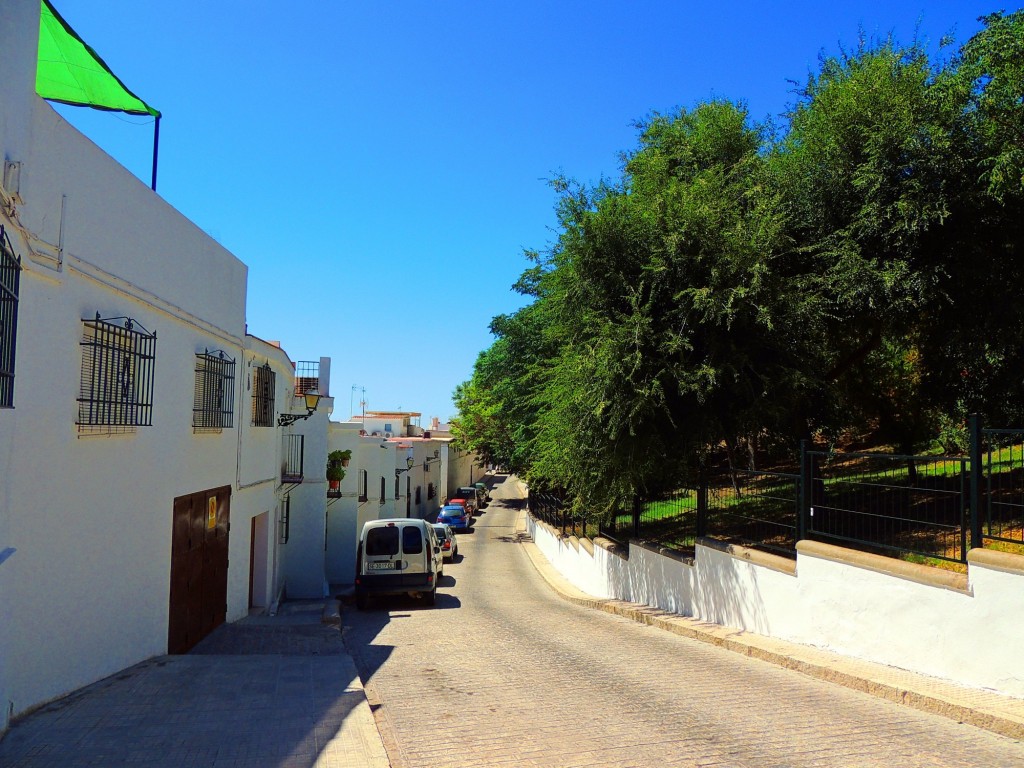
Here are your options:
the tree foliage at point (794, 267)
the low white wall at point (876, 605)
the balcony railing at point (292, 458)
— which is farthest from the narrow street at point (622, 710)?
the balcony railing at point (292, 458)

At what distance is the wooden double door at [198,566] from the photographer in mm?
9359

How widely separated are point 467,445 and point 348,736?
44.5 meters

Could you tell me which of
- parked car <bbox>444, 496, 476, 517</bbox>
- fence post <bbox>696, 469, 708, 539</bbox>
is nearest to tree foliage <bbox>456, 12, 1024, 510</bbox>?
fence post <bbox>696, 469, 708, 539</bbox>

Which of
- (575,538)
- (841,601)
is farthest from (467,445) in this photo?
→ (841,601)

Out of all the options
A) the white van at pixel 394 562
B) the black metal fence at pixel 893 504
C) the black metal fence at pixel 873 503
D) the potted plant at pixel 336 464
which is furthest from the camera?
the potted plant at pixel 336 464

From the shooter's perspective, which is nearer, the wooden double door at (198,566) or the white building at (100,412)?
the white building at (100,412)

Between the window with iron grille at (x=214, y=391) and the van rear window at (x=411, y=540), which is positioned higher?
the window with iron grille at (x=214, y=391)

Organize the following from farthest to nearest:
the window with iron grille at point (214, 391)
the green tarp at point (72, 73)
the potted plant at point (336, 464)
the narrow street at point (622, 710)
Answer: the potted plant at point (336, 464)
the window with iron grille at point (214, 391)
the green tarp at point (72, 73)
the narrow street at point (622, 710)

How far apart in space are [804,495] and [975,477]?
248cm

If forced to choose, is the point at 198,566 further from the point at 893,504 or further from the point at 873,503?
the point at 893,504

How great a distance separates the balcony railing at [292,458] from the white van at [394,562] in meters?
2.09

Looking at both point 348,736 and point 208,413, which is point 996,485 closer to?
point 348,736

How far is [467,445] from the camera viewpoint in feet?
164

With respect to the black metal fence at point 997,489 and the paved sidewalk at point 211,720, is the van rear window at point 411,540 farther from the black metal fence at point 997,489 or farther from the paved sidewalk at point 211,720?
the black metal fence at point 997,489
